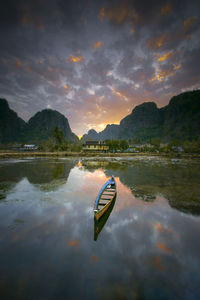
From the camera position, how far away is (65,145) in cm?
7512

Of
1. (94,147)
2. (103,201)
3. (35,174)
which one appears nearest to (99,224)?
(103,201)

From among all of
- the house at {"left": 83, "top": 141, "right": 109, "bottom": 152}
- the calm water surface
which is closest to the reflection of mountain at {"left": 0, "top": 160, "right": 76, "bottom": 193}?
the calm water surface

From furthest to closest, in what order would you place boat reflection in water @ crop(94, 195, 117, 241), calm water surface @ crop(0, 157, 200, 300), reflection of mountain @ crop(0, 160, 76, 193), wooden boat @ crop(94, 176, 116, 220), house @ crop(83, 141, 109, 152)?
1. house @ crop(83, 141, 109, 152)
2. reflection of mountain @ crop(0, 160, 76, 193)
3. wooden boat @ crop(94, 176, 116, 220)
4. boat reflection in water @ crop(94, 195, 117, 241)
5. calm water surface @ crop(0, 157, 200, 300)

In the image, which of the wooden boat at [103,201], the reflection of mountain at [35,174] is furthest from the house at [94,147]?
the wooden boat at [103,201]

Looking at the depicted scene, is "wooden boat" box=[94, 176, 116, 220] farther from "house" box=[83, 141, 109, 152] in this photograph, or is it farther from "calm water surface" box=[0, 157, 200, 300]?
"house" box=[83, 141, 109, 152]

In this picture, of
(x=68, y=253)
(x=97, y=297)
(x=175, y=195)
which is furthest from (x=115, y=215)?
(x=175, y=195)

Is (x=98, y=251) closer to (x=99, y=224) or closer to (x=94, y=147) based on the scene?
(x=99, y=224)

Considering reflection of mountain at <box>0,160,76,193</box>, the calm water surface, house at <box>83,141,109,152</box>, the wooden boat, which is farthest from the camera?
house at <box>83,141,109,152</box>

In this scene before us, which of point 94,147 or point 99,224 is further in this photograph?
point 94,147

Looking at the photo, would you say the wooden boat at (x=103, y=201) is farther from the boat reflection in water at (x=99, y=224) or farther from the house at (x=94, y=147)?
the house at (x=94, y=147)

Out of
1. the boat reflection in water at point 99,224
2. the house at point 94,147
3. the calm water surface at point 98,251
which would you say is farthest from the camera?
the house at point 94,147

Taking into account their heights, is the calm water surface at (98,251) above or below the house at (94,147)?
below

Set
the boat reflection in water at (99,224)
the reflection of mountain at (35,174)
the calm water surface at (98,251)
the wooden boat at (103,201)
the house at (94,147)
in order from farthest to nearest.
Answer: the house at (94,147) → the reflection of mountain at (35,174) → the wooden boat at (103,201) → the boat reflection in water at (99,224) → the calm water surface at (98,251)

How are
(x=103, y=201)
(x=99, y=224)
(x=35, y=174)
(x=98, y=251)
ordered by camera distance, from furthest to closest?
(x=35, y=174)
(x=103, y=201)
(x=99, y=224)
(x=98, y=251)
